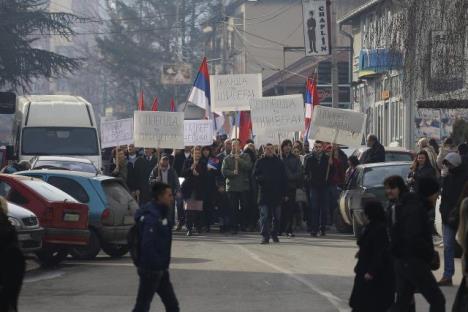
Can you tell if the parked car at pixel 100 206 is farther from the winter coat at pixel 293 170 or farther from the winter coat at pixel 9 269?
the winter coat at pixel 9 269

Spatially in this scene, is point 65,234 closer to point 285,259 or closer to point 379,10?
point 285,259

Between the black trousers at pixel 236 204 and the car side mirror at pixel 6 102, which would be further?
the black trousers at pixel 236 204

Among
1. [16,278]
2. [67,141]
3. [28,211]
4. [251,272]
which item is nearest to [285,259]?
[251,272]

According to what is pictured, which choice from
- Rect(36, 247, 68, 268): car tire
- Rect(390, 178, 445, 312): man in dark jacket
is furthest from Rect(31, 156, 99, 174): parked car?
Rect(390, 178, 445, 312): man in dark jacket

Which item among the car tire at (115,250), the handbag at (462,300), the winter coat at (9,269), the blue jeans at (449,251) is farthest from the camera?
the car tire at (115,250)

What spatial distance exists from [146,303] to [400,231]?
229cm

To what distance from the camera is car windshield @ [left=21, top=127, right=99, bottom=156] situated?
38.2m

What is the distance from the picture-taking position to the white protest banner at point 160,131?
106 feet

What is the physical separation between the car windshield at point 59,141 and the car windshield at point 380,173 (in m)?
11.7

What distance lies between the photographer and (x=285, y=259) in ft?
73.7

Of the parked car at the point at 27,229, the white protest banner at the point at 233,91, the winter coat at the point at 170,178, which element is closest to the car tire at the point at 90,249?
the parked car at the point at 27,229

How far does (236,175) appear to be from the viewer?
29.7 metres

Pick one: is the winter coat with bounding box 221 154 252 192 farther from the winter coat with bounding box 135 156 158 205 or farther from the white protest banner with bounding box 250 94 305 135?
the white protest banner with bounding box 250 94 305 135

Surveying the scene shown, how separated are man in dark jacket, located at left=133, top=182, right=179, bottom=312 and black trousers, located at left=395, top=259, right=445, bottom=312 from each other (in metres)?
1.98
